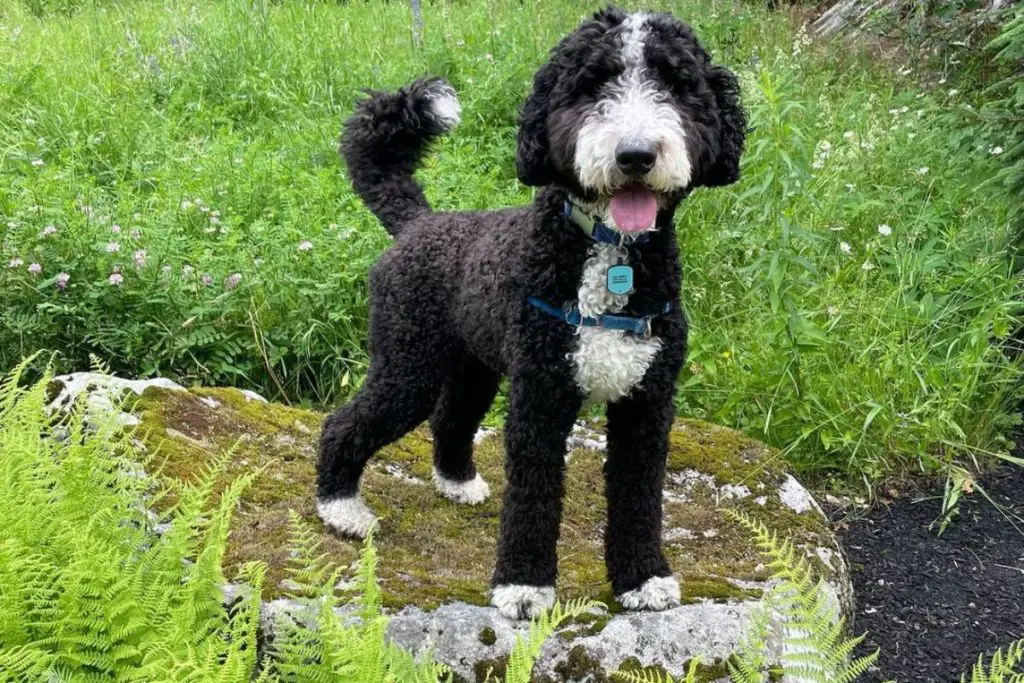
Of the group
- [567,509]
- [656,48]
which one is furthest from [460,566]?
[656,48]

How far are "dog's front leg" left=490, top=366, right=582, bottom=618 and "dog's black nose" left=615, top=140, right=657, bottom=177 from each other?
582 millimetres

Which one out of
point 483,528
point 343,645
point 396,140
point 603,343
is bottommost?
point 483,528

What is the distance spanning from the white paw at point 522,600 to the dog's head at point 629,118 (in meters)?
1.08

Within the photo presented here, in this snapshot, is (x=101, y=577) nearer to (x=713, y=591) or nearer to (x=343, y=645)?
(x=343, y=645)

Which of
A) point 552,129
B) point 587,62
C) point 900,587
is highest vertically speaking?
point 587,62

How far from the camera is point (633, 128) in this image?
6.91ft

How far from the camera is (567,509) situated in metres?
3.45

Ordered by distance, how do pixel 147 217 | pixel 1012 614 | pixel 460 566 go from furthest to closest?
pixel 147 217
pixel 1012 614
pixel 460 566

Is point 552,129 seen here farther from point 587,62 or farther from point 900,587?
point 900,587

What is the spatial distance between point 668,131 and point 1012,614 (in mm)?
2277

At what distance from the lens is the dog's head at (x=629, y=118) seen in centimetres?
213

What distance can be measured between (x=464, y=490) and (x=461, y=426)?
270 millimetres

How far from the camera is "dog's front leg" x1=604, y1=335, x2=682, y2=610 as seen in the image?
8.61 ft

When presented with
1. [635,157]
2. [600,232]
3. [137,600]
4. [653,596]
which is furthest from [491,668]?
[635,157]
